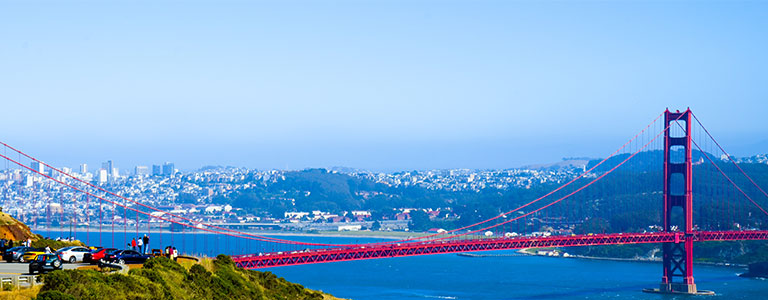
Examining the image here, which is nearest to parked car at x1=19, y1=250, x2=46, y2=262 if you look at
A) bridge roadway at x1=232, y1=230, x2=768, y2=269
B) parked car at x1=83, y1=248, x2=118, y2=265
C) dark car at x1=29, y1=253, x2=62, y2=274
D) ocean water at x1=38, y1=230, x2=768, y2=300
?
parked car at x1=83, y1=248, x2=118, y2=265

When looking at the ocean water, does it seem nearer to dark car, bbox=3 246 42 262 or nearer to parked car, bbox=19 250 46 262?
dark car, bbox=3 246 42 262

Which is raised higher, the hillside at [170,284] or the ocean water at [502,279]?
the hillside at [170,284]

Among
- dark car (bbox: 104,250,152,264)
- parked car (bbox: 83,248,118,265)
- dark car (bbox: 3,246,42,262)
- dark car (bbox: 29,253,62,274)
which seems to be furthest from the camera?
dark car (bbox: 3,246,42,262)

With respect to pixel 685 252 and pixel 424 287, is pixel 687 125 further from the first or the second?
pixel 424 287

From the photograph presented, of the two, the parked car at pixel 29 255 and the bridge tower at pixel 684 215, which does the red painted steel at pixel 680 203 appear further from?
the parked car at pixel 29 255

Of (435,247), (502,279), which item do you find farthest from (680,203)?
(435,247)

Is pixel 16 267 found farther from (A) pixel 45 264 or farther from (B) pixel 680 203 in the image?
(B) pixel 680 203

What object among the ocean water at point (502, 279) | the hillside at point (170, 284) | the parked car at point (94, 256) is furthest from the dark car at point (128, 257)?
the ocean water at point (502, 279)
